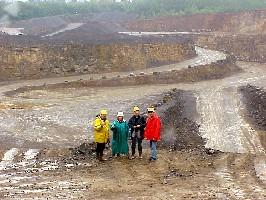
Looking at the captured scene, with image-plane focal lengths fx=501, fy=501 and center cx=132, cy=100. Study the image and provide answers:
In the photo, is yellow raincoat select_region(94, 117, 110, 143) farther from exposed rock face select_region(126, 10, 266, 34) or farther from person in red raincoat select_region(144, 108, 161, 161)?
exposed rock face select_region(126, 10, 266, 34)

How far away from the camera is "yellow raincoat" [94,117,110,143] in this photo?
13.5m

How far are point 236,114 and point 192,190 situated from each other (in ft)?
38.1

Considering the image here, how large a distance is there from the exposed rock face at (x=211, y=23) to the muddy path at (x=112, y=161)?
3376 centimetres

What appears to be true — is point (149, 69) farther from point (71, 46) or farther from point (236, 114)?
point (236, 114)

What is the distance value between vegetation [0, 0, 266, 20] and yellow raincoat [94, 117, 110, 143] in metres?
56.3

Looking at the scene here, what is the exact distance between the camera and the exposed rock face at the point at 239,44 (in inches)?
1797

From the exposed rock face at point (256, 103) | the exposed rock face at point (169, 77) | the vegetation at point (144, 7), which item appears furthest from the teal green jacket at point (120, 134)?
the vegetation at point (144, 7)

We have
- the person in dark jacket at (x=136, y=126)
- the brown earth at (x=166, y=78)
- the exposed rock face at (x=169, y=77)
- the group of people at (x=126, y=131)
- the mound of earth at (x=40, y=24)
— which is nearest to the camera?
the group of people at (x=126, y=131)

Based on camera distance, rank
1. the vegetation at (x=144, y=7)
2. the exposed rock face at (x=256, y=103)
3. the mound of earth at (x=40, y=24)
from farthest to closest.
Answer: the vegetation at (x=144, y=7) → the mound of earth at (x=40, y=24) → the exposed rock face at (x=256, y=103)

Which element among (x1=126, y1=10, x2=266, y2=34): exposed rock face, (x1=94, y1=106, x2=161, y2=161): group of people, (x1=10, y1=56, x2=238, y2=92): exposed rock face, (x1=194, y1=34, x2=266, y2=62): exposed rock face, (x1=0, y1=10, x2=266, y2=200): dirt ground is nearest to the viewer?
(x1=0, y1=10, x2=266, y2=200): dirt ground

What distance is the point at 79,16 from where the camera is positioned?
6812 centimetres

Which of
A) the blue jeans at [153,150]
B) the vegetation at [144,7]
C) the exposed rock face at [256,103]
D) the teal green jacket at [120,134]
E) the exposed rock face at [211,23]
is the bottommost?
the exposed rock face at [256,103]

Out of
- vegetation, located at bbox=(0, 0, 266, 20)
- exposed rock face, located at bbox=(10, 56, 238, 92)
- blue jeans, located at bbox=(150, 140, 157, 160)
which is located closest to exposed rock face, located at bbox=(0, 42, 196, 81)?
exposed rock face, located at bbox=(10, 56, 238, 92)

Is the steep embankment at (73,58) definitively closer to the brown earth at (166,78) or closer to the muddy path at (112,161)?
the brown earth at (166,78)
